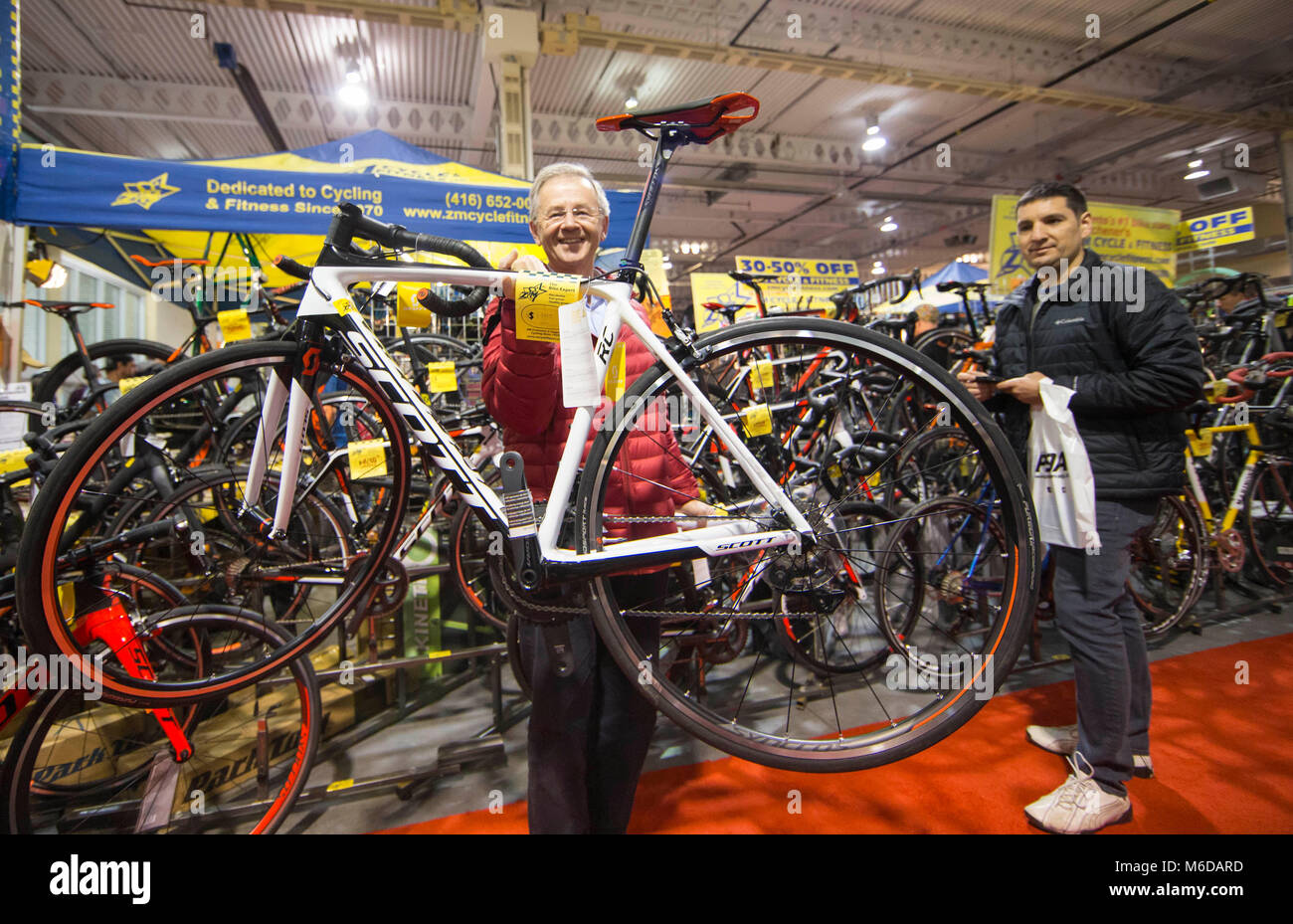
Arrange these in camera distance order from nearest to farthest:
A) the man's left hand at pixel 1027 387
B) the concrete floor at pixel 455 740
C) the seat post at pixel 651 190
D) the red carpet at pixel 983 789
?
the seat post at pixel 651 190, the man's left hand at pixel 1027 387, the red carpet at pixel 983 789, the concrete floor at pixel 455 740

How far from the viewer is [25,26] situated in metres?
4.93

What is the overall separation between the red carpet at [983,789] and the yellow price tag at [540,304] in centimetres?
150

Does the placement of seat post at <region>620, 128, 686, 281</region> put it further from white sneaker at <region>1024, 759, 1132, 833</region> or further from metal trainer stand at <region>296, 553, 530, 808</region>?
white sneaker at <region>1024, 759, 1132, 833</region>

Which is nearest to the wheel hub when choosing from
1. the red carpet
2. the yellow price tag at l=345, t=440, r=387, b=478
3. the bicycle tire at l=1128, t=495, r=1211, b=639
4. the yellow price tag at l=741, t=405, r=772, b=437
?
the bicycle tire at l=1128, t=495, r=1211, b=639

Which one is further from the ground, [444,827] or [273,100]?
[273,100]

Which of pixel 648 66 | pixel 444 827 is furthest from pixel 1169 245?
pixel 444 827

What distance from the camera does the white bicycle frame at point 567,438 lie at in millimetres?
1082

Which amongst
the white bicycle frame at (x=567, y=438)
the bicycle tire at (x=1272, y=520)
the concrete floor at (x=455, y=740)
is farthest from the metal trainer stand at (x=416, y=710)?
the bicycle tire at (x=1272, y=520)

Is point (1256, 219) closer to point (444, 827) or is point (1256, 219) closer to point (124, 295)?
point (444, 827)

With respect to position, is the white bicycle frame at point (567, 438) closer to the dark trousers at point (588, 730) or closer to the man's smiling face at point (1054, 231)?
the dark trousers at point (588, 730)

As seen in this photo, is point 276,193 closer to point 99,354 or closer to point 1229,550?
point 99,354

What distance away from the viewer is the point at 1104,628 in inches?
62.4

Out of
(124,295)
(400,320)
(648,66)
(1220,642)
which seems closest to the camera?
(400,320)
